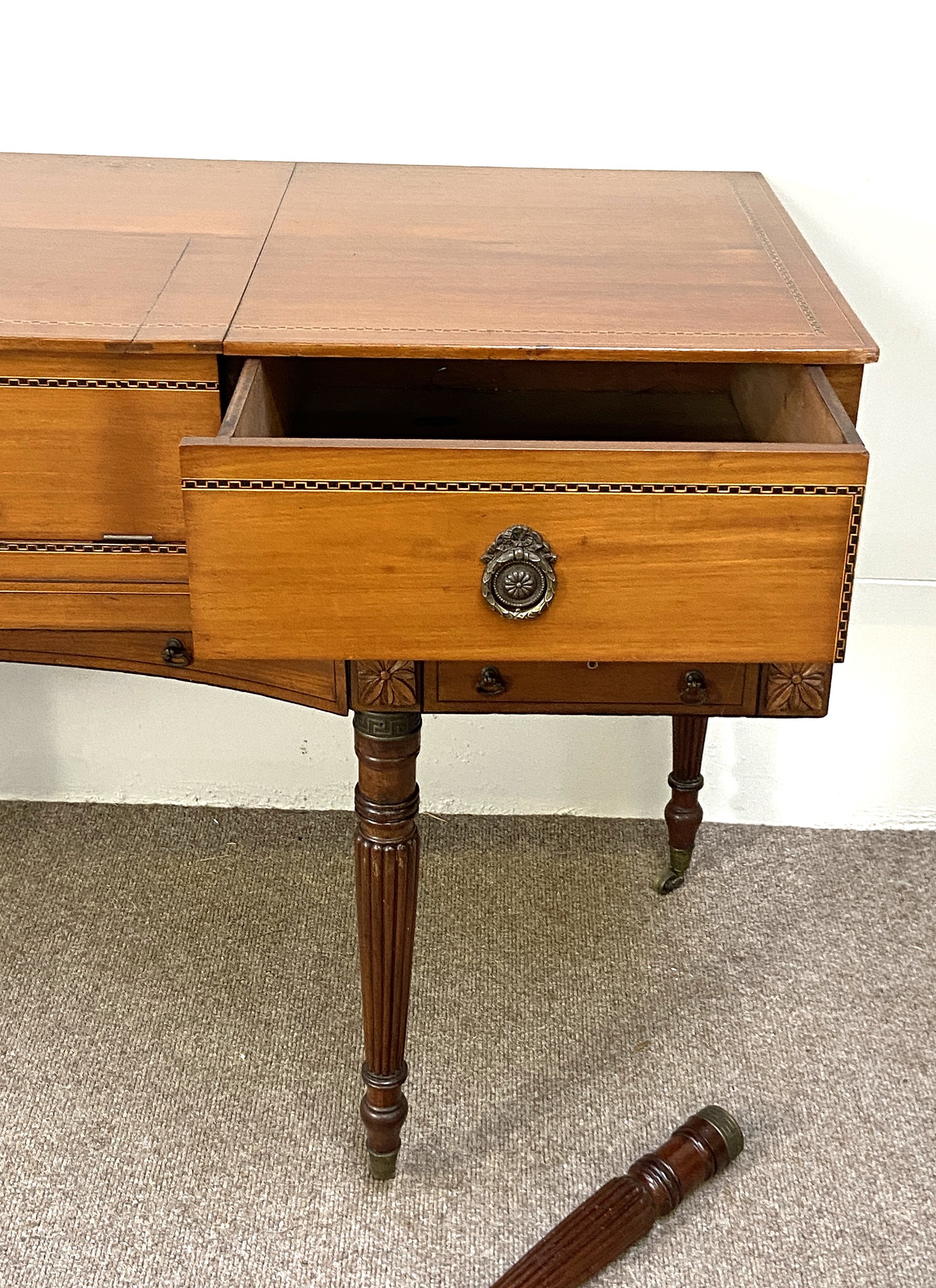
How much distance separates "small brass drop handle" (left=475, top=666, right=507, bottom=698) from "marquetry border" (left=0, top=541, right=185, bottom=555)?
9.0 inches

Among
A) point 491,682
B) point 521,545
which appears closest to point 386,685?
point 491,682

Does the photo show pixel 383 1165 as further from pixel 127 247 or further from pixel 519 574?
pixel 127 247

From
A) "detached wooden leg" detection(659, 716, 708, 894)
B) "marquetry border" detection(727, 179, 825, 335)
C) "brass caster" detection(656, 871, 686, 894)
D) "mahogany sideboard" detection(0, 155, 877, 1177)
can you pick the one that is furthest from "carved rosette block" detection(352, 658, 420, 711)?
"brass caster" detection(656, 871, 686, 894)

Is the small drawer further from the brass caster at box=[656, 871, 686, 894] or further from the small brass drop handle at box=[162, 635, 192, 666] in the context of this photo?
the brass caster at box=[656, 871, 686, 894]

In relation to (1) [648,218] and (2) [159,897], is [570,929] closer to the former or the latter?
(2) [159,897]

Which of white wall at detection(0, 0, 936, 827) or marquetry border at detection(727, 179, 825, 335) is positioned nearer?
marquetry border at detection(727, 179, 825, 335)

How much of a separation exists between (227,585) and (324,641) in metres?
0.07

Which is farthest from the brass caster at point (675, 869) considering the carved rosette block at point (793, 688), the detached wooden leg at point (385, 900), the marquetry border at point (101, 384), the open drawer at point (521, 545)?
the marquetry border at point (101, 384)

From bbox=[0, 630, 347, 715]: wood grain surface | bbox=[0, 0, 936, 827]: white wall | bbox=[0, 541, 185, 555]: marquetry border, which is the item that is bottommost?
bbox=[0, 630, 347, 715]: wood grain surface

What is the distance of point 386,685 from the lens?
910 mm

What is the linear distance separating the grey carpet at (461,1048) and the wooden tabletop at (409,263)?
2.37 ft

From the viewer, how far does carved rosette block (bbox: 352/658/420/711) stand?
0.90 meters

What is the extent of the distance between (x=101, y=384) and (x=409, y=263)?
26 cm

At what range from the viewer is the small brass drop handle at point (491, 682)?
0.91 meters
